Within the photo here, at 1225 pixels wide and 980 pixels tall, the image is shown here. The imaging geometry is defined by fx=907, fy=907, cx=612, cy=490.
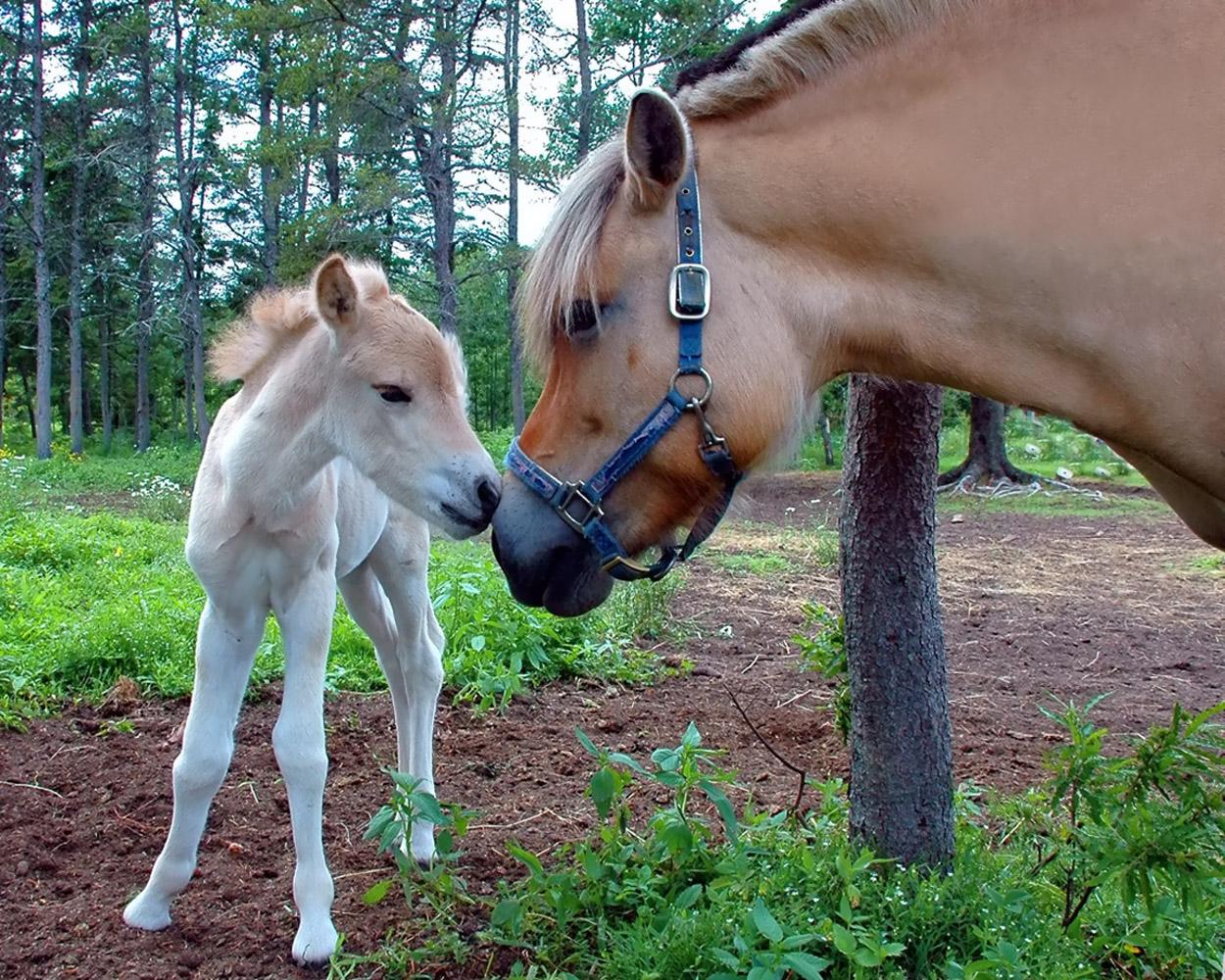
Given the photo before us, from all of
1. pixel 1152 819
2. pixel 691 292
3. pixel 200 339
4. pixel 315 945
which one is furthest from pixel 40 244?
pixel 1152 819

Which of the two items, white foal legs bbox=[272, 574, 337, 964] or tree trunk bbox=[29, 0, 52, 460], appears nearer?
white foal legs bbox=[272, 574, 337, 964]

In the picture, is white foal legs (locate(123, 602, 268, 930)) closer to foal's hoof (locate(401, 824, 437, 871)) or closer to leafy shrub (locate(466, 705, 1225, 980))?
foal's hoof (locate(401, 824, 437, 871))

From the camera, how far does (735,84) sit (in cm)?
189

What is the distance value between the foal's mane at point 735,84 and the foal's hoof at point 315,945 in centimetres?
183

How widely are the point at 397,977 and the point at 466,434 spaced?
5.03 feet

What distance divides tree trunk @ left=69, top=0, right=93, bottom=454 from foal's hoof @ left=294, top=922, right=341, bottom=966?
82.7ft

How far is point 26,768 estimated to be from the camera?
3736 mm

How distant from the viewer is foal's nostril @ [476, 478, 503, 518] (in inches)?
105

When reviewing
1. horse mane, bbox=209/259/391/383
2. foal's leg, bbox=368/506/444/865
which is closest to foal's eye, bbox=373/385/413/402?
horse mane, bbox=209/259/391/383

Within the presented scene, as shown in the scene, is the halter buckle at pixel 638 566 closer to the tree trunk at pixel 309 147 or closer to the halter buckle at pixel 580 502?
the halter buckle at pixel 580 502

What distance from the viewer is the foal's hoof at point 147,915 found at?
2.71 metres

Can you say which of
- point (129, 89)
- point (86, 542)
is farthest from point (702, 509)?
point (129, 89)

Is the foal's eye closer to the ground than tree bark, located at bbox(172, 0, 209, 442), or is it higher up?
closer to the ground

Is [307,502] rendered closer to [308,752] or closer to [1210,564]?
[308,752]
